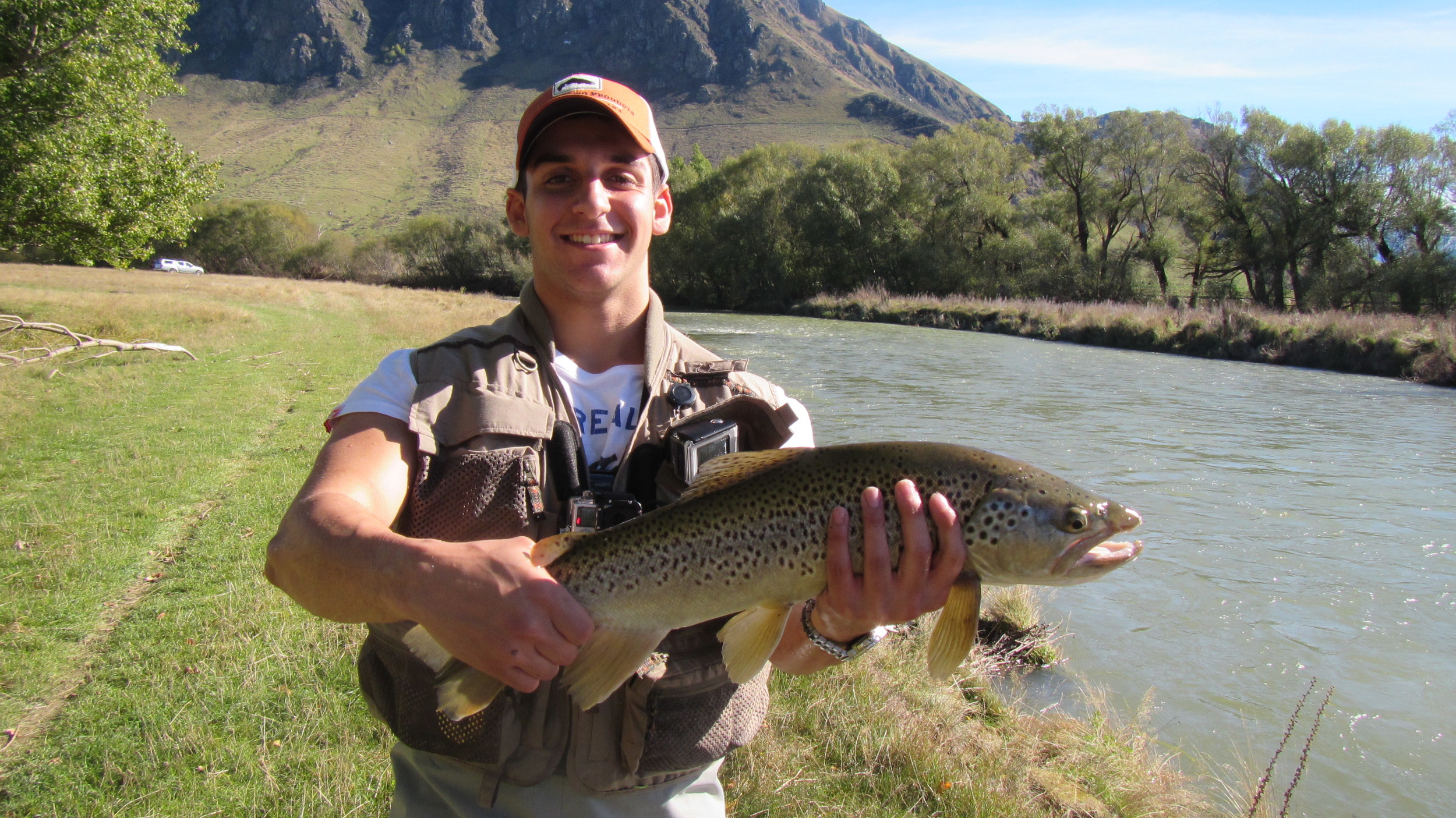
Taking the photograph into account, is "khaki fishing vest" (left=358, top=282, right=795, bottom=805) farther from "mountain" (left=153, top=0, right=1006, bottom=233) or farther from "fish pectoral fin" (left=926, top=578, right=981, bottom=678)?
"mountain" (left=153, top=0, right=1006, bottom=233)

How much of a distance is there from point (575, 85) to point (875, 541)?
1587 millimetres

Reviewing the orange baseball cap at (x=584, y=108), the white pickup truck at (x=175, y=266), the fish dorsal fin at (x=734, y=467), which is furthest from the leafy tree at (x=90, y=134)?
the white pickup truck at (x=175, y=266)

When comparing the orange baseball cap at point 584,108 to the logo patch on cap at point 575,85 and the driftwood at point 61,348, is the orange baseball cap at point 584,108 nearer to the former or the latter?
the logo patch on cap at point 575,85

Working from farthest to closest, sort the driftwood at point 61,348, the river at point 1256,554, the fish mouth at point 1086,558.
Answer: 1. the driftwood at point 61,348
2. the river at point 1256,554
3. the fish mouth at point 1086,558

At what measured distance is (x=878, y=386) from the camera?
58.5 feet

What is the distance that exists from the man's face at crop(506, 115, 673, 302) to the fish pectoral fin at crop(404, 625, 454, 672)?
1072 mm

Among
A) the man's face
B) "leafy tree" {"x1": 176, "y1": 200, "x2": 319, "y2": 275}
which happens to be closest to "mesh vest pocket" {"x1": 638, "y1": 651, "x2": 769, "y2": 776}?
the man's face

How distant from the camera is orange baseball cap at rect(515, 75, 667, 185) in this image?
2402 millimetres

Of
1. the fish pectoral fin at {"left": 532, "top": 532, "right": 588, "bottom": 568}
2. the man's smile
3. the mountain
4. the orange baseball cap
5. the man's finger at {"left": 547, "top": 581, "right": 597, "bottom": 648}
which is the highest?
the mountain

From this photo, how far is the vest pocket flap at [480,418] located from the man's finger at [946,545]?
1.06 m

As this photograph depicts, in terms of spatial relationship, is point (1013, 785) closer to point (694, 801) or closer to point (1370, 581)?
point (694, 801)

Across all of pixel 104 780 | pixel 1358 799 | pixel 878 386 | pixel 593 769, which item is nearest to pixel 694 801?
pixel 593 769

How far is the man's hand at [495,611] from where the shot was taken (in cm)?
162

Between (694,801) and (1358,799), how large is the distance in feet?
16.3
